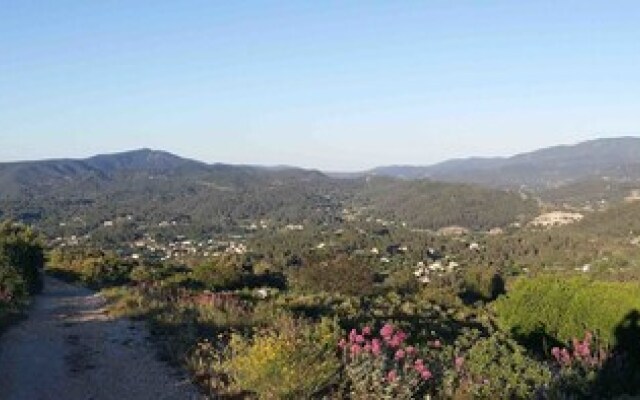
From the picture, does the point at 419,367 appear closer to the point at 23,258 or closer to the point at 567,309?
the point at 567,309

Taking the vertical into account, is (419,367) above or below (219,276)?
above

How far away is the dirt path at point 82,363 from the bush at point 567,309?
1010 cm

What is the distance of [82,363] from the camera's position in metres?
12.6

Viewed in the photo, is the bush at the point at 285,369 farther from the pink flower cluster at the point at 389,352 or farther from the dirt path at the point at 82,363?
the dirt path at the point at 82,363

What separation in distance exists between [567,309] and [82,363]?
12718mm

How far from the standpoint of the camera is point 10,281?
19.8 metres

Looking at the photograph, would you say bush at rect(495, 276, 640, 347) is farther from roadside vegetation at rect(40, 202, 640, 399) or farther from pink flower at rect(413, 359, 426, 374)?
pink flower at rect(413, 359, 426, 374)

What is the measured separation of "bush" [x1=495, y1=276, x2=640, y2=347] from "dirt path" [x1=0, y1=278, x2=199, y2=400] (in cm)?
1010

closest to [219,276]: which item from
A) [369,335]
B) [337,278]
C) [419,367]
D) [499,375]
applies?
A: [337,278]

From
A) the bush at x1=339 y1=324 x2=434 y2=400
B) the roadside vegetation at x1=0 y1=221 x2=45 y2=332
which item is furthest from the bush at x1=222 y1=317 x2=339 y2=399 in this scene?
the roadside vegetation at x1=0 y1=221 x2=45 y2=332

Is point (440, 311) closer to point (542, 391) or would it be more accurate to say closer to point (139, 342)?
point (139, 342)

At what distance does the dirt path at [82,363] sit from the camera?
10750mm

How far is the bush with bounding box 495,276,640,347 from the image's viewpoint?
19.9 metres

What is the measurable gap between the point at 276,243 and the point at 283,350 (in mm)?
135187
